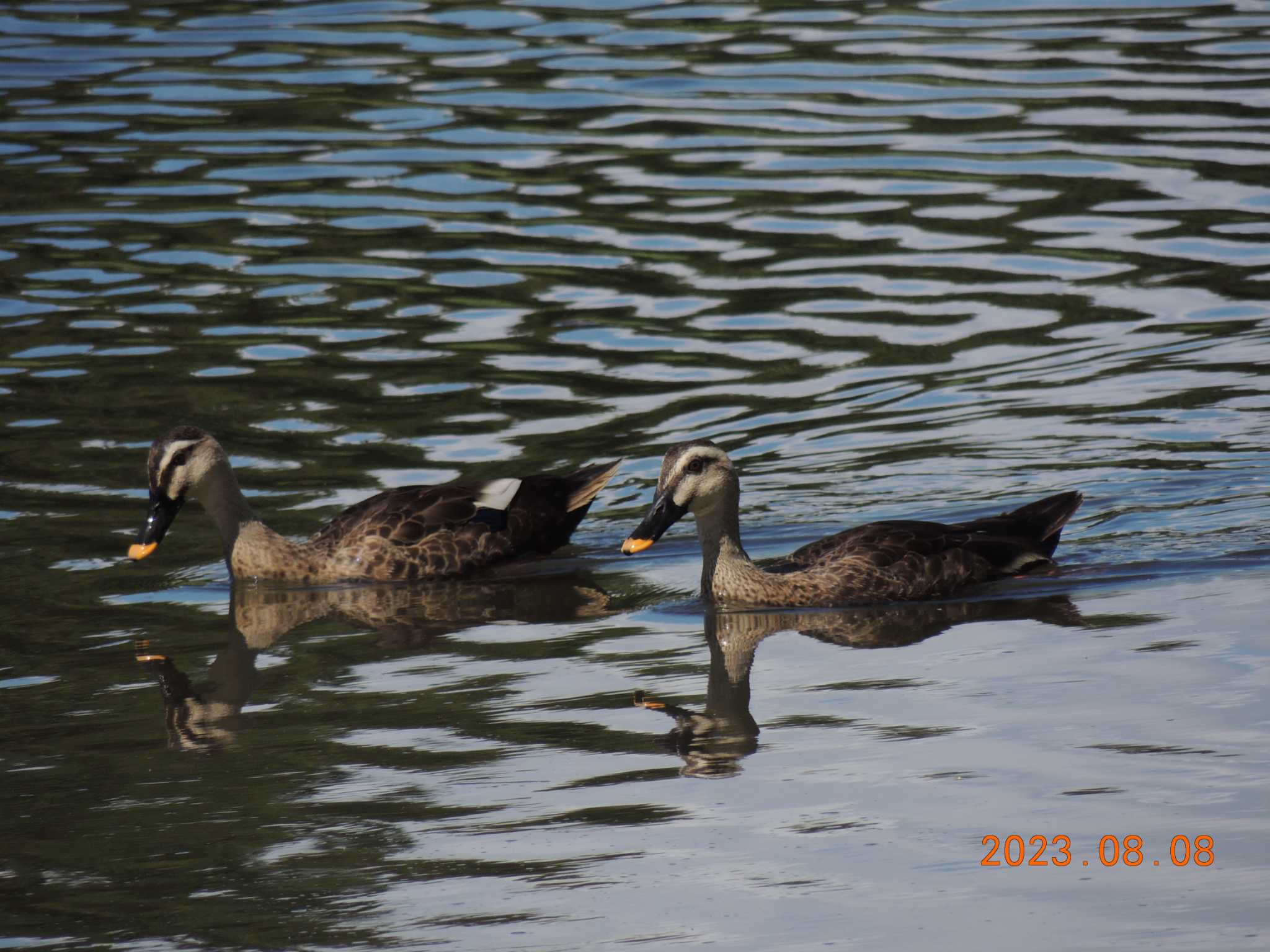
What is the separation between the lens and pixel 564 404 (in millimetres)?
15227

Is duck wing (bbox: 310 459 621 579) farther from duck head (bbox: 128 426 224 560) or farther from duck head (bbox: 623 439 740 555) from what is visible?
duck head (bbox: 623 439 740 555)

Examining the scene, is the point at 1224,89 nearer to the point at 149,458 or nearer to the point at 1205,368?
the point at 1205,368

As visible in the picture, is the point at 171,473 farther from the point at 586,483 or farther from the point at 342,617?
the point at 586,483

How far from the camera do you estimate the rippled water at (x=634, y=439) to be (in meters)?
7.43

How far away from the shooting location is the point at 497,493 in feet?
41.6

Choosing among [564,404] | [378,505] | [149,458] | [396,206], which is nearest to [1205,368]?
[564,404]

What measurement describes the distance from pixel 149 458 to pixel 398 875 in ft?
18.6

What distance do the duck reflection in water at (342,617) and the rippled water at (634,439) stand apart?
0.05 m

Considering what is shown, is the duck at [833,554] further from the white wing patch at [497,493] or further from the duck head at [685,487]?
the white wing patch at [497,493]

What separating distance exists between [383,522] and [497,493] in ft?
2.39

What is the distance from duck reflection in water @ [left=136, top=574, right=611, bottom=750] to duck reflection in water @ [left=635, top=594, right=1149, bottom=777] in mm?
1011

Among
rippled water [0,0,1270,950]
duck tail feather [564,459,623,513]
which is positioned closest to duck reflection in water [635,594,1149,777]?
rippled water [0,0,1270,950]

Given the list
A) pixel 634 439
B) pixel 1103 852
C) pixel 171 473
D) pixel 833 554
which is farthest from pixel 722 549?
pixel 1103 852

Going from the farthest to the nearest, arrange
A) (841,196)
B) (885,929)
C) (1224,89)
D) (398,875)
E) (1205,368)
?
1. (1224,89)
2. (841,196)
3. (1205,368)
4. (398,875)
5. (885,929)
